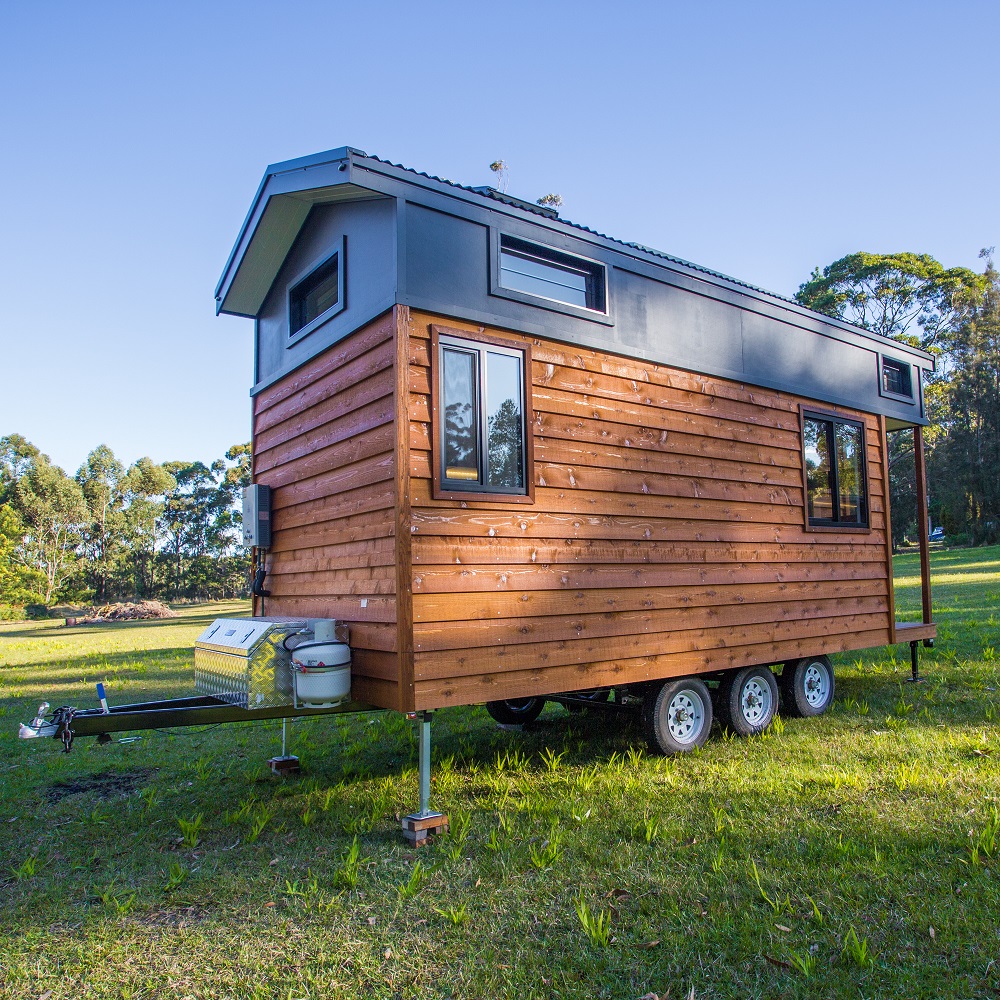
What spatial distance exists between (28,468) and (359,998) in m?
51.1

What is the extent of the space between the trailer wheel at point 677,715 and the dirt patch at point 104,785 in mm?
4065

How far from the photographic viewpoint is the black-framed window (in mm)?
9273

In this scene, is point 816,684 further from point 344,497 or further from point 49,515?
point 49,515

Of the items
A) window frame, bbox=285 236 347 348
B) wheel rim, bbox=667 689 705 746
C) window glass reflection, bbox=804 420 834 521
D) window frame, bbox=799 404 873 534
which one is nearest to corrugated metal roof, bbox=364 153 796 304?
window frame, bbox=285 236 347 348

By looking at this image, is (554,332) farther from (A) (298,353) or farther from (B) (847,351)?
(B) (847,351)

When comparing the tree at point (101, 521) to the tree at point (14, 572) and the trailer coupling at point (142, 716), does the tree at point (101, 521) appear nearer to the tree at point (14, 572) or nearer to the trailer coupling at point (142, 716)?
the tree at point (14, 572)

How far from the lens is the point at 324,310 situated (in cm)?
614

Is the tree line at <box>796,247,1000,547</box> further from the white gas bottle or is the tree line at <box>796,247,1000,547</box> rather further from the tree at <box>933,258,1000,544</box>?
the white gas bottle

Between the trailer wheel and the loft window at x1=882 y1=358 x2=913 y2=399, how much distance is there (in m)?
5.10

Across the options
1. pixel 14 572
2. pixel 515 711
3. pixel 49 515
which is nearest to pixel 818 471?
A: pixel 515 711

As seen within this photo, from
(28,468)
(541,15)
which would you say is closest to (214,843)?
(541,15)

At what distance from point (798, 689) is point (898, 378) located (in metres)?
4.35

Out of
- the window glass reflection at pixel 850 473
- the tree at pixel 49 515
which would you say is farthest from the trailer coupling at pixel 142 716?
the tree at pixel 49 515

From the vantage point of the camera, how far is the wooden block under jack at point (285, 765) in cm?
625
